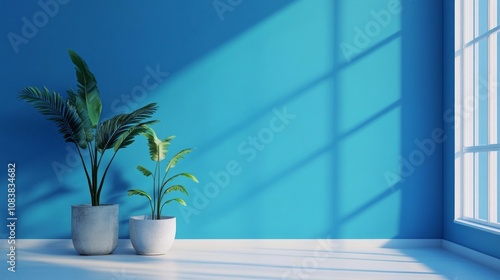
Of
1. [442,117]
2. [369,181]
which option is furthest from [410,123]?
[369,181]

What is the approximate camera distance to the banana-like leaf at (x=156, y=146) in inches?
186

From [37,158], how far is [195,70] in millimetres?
1633

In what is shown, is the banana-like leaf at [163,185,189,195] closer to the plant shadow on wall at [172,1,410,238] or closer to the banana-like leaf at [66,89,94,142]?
the plant shadow on wall at [172,1,410,238]

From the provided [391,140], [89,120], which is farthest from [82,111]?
[391,140]

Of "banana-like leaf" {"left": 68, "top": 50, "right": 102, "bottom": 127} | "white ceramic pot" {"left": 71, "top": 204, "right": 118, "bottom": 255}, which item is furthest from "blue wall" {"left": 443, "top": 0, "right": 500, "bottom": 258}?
"banana-like leaf" {"left": 68, "top": 50, "right": 102, "bottom": 127}

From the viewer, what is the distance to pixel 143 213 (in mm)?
5066

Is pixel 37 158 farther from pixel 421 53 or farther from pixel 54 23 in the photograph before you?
pixel 421 53

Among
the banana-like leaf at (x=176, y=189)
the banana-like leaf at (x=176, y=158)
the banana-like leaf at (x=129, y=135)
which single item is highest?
the banana-like leaf at (x=129, y=135)

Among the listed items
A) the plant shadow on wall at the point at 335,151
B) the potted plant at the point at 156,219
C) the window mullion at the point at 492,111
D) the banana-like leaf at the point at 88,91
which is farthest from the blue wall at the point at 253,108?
the window mullion at the point at 492,111

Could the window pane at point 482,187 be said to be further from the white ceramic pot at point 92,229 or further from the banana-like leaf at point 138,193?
the white ceramic pot at point 92,229

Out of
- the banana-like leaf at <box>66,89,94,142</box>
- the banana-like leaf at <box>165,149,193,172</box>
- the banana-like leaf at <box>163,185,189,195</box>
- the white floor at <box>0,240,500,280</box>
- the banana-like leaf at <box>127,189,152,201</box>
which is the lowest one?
A: the white floor at <box>0,240,500,280</box>

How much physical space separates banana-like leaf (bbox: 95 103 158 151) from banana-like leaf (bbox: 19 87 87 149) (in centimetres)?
18

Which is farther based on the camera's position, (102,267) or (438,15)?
(438,15)

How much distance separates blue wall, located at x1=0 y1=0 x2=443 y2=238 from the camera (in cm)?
509
